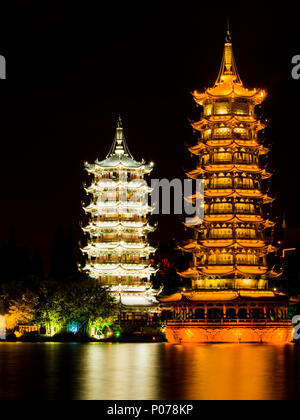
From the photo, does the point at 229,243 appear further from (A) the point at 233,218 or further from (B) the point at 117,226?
(B) the point at 117,226

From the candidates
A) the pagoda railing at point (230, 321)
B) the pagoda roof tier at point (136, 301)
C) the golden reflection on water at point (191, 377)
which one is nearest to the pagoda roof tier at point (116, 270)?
the pagoda roof tier at point (136, 301)

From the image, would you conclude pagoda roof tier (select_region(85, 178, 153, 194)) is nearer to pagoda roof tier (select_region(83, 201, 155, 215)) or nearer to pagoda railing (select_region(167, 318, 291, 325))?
pagoda roof tier (select_region(83, 201, 155, 215))

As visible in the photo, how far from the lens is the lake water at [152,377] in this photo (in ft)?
81.4

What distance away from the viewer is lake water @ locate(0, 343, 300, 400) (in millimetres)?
24812

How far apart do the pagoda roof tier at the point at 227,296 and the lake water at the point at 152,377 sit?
20.2m

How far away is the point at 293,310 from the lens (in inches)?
2876

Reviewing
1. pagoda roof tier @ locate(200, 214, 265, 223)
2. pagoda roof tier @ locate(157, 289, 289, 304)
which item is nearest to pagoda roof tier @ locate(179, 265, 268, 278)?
pagoda roof tier @ locate(157, 289, 289, 304)

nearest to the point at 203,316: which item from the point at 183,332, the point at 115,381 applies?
the point at 183,332

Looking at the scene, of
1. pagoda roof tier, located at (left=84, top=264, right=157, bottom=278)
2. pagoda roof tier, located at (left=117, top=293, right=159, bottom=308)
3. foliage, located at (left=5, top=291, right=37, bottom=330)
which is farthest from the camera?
pagoda roof tier, located at (left=84, top=264, right=157, bottom=278)

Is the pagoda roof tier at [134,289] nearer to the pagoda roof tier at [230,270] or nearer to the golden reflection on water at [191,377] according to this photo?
the pagoda roof tier at [230,270]

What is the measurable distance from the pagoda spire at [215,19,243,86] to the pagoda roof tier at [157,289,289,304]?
720 inches

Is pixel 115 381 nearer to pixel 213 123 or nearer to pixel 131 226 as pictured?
pixel 213 123

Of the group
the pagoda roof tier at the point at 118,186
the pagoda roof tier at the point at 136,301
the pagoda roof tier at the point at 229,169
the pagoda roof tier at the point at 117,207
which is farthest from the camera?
Result: the pagoda roof tier at the point at 118,186
